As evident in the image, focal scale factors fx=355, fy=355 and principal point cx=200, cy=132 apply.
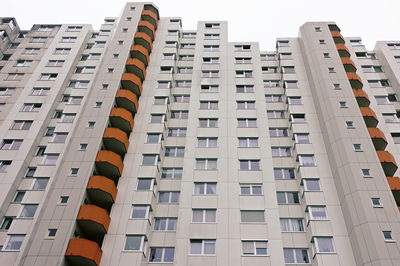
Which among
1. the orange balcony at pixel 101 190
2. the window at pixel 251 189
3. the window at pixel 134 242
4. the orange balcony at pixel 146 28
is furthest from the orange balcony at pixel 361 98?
the orange balcony at pixel 146 28

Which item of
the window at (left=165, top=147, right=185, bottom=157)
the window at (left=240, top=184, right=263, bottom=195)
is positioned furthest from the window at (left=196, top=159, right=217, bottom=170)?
the window at (left=240, top=184, right=263, bottom=195)

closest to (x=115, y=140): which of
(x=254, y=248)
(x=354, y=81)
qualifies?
(x=254, y=248)

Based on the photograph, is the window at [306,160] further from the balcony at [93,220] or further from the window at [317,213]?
the balcony at [93,220]

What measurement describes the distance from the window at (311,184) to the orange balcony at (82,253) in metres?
19.0

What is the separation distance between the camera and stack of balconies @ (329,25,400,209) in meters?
32.5

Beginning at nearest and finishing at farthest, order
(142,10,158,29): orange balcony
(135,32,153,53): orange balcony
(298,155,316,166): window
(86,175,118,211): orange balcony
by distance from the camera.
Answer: (86,175,118,211): orange balcony < (298,155,316,166): window < (135,32,153,53): orange balcony < (142,10,158,29): orange balcony

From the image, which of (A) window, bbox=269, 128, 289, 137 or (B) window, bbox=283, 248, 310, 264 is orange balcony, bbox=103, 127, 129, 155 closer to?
(A) window, bbox=269, 128, 289, 137

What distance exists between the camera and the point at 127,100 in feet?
129

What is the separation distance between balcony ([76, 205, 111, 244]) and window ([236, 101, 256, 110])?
19.5 metres

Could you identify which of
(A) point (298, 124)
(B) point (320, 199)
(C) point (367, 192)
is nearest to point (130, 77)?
(A) point (298, 124)

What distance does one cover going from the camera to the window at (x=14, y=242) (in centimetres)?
2972

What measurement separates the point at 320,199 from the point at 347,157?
15.3 ft

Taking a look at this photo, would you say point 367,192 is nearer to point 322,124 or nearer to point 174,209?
point 322,124

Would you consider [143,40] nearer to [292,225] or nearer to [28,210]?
[28,210]
